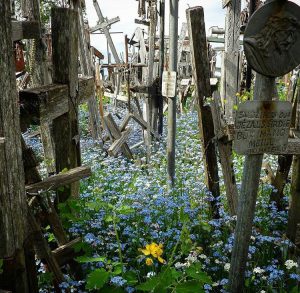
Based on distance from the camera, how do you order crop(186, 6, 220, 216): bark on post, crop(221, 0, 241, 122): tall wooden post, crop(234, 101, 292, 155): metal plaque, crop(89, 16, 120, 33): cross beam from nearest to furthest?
crop(234, 101, 292, 155): metal plaque < crop(186, 6, 220, 216): bark on post < crop(221, 0, 241, 122): tall wooden post < crop(89, 16, 120, 33): cross beam

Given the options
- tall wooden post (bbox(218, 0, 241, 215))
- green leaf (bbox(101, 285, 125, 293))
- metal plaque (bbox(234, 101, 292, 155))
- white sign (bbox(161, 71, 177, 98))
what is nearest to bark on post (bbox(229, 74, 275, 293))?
metal plaque (bbox(234, 101, 292, 155))

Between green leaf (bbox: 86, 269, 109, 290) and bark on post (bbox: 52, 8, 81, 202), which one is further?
bark on post (bbox: 52, 8, 81, 202)

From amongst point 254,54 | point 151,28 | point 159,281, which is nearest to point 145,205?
point 159,281

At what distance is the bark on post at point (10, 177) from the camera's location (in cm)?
199

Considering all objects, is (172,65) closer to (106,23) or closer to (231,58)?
(231,58)

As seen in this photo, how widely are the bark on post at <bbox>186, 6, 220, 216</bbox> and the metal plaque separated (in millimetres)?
1045

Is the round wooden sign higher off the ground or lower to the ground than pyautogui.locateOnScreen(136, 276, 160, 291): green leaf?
higher

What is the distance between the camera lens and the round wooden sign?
7.22 ft

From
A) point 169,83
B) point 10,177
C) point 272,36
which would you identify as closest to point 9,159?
point 10,177

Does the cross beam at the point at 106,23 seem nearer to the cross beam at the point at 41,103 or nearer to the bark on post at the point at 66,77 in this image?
the bark on post at the point at 66,77

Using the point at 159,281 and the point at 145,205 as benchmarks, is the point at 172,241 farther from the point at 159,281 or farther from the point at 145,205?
the point at 159,281

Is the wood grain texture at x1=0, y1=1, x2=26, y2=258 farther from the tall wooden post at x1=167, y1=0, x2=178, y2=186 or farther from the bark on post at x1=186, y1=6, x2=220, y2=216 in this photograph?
the tall wooden post at x1=167, y1=0, x2=178, y2=186

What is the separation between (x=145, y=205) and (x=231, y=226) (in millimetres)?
956

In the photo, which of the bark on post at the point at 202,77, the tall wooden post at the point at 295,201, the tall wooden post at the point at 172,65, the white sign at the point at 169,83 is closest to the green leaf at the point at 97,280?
the bark on post at the point at 202,77
